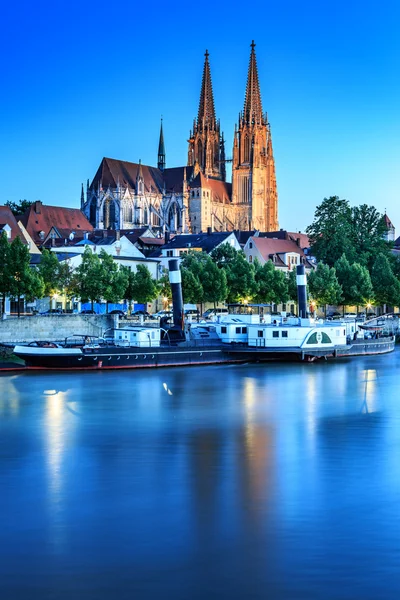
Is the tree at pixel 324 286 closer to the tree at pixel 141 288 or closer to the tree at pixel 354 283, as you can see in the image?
the tree at pixel 354 283

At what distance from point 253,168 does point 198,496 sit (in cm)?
17498

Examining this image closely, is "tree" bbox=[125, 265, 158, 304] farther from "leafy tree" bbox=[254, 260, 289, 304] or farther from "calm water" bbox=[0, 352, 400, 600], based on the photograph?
"calm water" bbox=[0, 352, 400, 600]

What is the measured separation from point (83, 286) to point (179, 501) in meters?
50.9

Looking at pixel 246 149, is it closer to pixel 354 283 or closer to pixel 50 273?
pixel 354 283

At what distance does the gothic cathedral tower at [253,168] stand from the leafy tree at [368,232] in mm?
83854

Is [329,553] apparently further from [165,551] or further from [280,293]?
[280,293]

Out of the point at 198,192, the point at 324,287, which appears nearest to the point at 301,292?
the point at 324,287

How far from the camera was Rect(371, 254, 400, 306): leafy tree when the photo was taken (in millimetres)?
94750

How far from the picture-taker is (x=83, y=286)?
233 feet

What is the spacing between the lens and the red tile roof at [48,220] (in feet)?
387

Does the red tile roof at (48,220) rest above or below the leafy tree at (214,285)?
above

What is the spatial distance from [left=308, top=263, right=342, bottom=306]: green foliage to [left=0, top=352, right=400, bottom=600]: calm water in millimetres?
48844

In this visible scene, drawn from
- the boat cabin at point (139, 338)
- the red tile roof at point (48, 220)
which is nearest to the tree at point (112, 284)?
the boat cabin at point (139, 338)

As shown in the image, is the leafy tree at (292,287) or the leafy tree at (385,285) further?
the leafy tree at (385,285)
